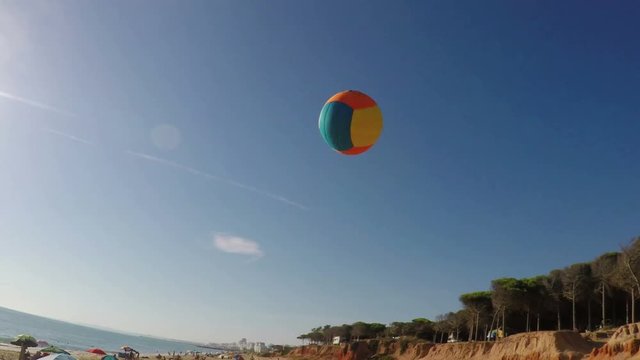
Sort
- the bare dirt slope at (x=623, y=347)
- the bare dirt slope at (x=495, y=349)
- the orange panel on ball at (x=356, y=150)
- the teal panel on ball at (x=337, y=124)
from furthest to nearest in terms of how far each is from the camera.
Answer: the bare dirt slope at (x=495, y=349), the bare dirt slope at (x=623, y=347), the orange panel on ball at (x=356, y=150), the teal panel on ball at (x=337, y=124)

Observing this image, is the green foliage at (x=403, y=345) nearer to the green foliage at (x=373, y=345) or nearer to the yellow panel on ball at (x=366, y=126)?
the green foliage at (x=373, y=345)

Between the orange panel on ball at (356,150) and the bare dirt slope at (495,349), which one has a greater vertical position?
the orange panel on ball at (356,150)

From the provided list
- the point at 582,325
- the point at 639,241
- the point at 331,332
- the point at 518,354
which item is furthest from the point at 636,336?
the point at 331,332

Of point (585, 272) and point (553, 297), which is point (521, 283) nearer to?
point (553, 297)

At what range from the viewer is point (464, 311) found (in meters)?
68.8

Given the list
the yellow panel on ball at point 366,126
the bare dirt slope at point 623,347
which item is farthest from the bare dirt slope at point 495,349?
the yellow panel on ball at point 366,126

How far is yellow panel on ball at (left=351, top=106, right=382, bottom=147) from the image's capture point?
443 inches

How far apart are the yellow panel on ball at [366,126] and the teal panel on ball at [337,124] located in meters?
0.14

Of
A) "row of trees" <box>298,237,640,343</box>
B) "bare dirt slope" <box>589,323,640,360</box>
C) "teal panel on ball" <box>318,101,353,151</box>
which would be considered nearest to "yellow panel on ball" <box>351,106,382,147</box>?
"teal panel on ball" <box>318,101,353,151</box>

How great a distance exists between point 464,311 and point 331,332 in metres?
62.6

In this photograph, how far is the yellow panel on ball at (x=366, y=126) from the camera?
1125 centimetres

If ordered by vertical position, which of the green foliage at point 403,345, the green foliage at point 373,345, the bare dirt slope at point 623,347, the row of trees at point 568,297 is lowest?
the green foliage at point 373,345

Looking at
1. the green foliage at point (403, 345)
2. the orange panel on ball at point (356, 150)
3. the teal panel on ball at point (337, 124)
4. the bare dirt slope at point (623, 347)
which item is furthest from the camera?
the green foliage at point (403, 345)

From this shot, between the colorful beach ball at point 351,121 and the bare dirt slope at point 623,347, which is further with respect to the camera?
the bare dirt slope at point 623,347
